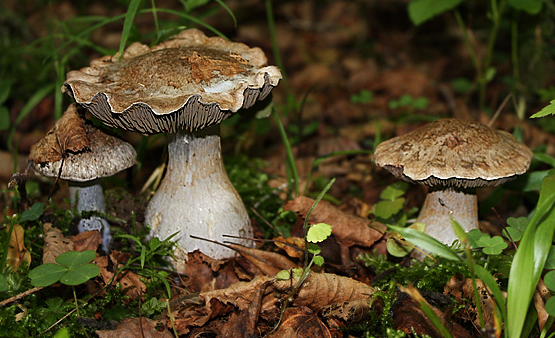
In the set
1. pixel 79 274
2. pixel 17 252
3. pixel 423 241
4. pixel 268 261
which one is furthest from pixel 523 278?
pixel 17 252

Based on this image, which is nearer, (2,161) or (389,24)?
(2,161)

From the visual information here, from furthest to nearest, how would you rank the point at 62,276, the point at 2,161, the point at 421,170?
the point at 2,161, the point at 421,170, the point at 62,276

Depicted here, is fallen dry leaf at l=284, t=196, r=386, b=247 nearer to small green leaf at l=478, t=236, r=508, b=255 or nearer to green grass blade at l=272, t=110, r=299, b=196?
green grass blade at l=272, t=110, r=299, b=196

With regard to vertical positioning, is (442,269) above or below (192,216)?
below

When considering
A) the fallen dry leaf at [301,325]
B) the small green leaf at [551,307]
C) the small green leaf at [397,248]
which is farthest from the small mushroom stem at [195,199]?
the small green leaf at [551,307]

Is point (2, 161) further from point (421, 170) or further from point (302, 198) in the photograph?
point (421, 170)

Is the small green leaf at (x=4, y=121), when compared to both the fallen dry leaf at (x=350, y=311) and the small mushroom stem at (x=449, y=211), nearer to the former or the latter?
the fallen dry leaf at (x=350, y=311)

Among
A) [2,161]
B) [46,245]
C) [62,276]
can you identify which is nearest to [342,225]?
[62,276]
